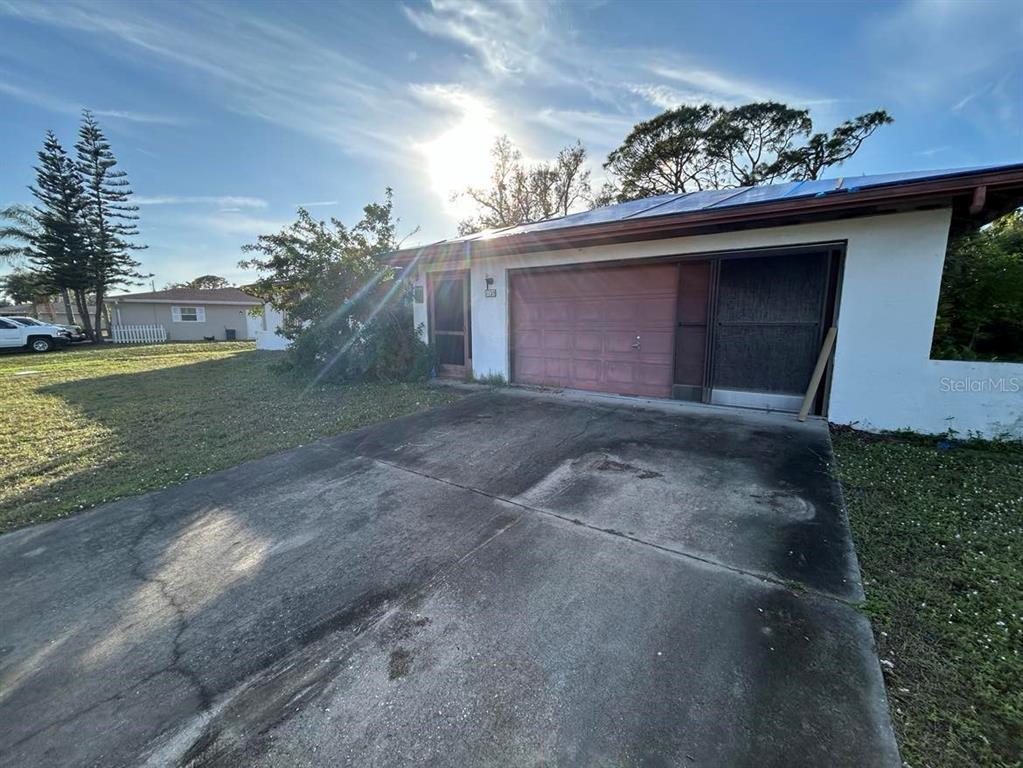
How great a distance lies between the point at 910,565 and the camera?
251 cm

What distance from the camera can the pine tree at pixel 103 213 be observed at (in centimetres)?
2116

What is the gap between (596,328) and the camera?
719 cm

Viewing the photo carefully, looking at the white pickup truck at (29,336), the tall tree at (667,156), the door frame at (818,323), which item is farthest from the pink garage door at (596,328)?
the white pickup truck at (29,336)

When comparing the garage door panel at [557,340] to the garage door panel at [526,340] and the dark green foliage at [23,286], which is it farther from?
the dark green foliage at [23,286]

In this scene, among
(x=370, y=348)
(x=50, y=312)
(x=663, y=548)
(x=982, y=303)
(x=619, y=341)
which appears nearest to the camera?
(x=663, y=548)

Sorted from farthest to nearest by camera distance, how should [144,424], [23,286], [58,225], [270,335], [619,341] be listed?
[23,286] < [58,225] < [270,335] < [619,341] < [144,424]

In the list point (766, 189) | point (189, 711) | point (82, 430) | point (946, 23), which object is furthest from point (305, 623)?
point (946, 23)

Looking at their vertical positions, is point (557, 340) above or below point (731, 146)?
below

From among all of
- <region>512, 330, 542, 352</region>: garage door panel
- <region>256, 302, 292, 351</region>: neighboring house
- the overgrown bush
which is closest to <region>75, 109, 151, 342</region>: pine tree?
<region>256, 302, 292, 351</region>: neighboring house

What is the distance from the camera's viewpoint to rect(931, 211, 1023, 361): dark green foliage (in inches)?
221

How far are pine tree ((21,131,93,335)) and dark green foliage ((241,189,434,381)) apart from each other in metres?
21.2

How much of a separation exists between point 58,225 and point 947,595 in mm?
32360

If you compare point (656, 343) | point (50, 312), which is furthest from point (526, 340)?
point (50, 312)

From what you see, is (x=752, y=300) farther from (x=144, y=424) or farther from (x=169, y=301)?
(x=169, y=301)
